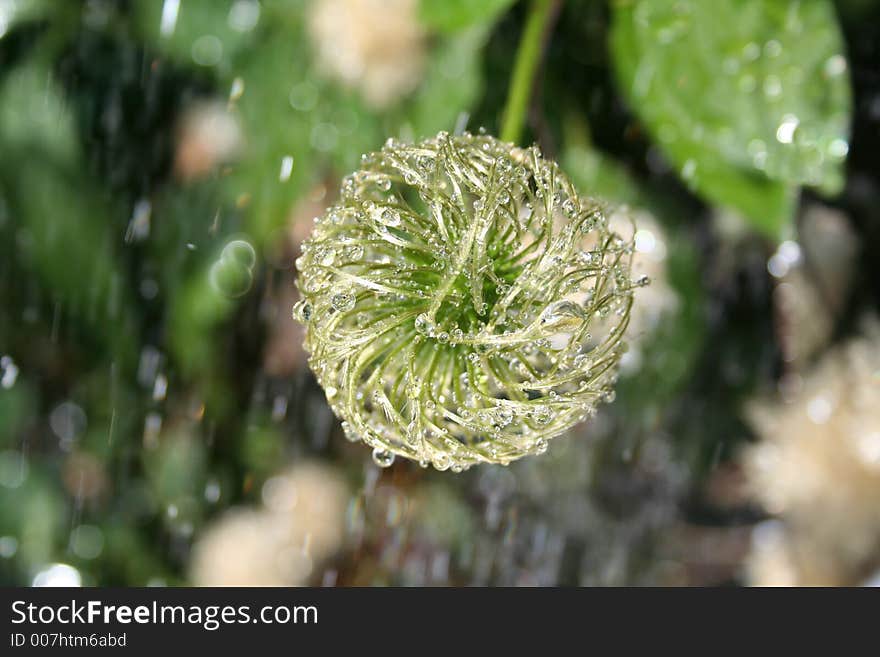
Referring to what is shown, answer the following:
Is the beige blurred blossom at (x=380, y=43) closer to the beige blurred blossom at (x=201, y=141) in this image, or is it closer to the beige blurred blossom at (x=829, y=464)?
the beige blurred blossom at (x=201, y=141)

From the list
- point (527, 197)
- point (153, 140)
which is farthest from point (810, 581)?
point (153, 140)

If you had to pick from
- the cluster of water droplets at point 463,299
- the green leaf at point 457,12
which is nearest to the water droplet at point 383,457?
the cluster of water droplets at point 463,299

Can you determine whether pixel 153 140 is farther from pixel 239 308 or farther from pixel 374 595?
pixel 374 595

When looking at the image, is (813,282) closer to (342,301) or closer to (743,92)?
(743,92)

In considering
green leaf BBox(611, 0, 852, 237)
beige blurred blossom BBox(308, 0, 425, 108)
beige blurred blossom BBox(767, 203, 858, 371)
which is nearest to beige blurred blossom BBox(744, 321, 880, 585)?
beige blurred blossom BBox(767, 203, 858, 371)


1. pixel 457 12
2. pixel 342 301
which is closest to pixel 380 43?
pixel 457 12
